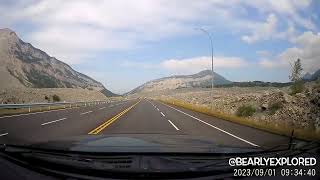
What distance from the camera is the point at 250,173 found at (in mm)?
4285

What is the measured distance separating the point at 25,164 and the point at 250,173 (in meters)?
2.55

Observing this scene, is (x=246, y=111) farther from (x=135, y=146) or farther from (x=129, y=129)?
(x=135, y=146)

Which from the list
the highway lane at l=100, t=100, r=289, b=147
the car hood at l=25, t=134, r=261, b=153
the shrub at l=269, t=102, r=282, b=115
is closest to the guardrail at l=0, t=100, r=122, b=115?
the highway lane at l=100, t=100, r=289, b=147

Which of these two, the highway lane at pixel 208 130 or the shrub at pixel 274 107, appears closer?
the highway lane at pixel 208 130

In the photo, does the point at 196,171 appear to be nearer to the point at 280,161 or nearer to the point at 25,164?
the point at 280,161

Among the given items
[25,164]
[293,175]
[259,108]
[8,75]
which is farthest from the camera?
[8,75]

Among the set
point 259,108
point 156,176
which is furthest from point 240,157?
point 259,108

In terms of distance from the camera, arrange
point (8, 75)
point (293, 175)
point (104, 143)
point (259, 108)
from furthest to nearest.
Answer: point (8, 75) → point (259, 108) → point (104, 143) → point (293, 175)

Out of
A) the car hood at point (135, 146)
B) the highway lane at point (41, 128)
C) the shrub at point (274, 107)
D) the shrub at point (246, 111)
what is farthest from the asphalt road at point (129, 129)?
the shrub at point (274, 107)

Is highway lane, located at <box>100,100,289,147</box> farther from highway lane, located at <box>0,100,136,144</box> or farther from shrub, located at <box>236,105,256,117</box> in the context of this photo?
shrub, located at <box>236,105,256,117</box>

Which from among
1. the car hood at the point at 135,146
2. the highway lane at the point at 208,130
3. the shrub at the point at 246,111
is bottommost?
the highway lane at the point at 208,130

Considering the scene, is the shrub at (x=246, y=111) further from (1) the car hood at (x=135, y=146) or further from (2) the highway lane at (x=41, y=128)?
(1) the car hood at (x=135, y=146)

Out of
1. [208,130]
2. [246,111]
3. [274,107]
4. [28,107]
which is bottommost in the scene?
[208,130]

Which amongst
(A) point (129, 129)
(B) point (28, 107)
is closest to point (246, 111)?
(A) point (129, 129)
